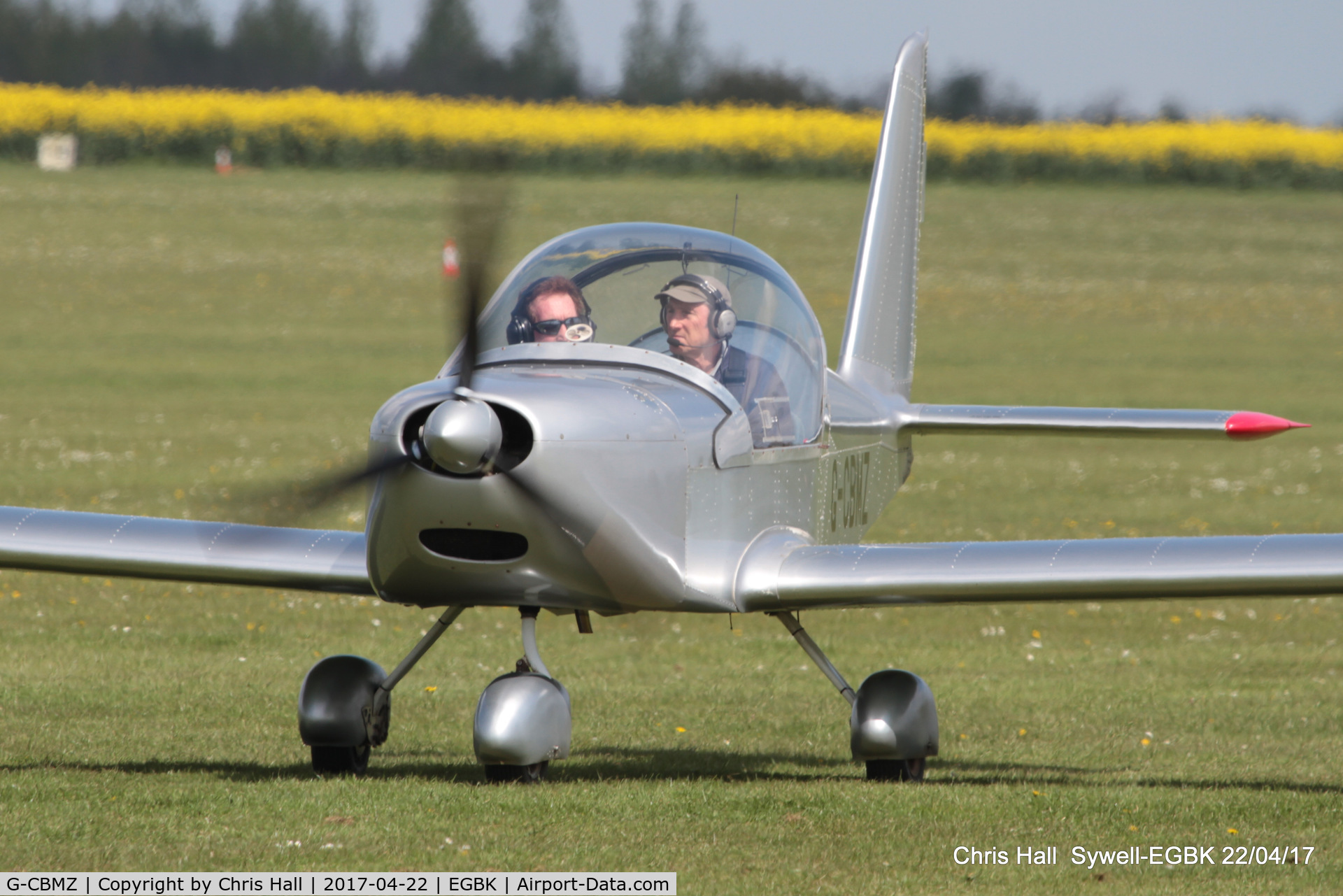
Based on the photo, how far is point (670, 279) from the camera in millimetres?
8766

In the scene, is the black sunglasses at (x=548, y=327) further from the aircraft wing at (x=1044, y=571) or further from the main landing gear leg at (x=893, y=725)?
the main landing gear leg at (x=893, y=725)

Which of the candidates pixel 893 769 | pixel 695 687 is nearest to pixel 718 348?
pixel 893 769

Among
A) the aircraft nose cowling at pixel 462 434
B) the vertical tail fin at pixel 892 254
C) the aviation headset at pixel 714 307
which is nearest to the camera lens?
the aircraft nose cowling at pixel 462 434

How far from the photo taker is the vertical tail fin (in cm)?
1185

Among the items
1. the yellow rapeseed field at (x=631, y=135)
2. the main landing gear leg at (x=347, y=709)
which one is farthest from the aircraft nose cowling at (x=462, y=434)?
the yellow rapeseed field at (x=631, y=135)

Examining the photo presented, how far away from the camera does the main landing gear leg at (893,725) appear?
8484 mm

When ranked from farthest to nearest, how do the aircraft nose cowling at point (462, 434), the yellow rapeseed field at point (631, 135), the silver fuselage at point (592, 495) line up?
1. the yellow rapeseed field at point (631, 135)
2. the silver fuselage at point (592, 495)
3. the aircraft nose cowling at point (462, 434)

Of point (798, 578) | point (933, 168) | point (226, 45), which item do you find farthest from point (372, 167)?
point (798, 578)

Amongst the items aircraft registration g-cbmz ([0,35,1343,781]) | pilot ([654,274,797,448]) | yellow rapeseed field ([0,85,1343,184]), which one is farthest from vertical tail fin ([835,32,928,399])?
yellow rapeseed field ([0,85,1343,184])

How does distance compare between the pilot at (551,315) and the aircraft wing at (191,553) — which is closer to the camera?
the pilot at (551,315)

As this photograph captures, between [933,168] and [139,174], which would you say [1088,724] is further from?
[139,174]

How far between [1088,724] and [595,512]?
13.7 ft

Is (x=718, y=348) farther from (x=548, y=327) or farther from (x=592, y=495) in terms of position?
(x=592, y=495)

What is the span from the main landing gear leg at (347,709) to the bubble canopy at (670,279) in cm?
148
